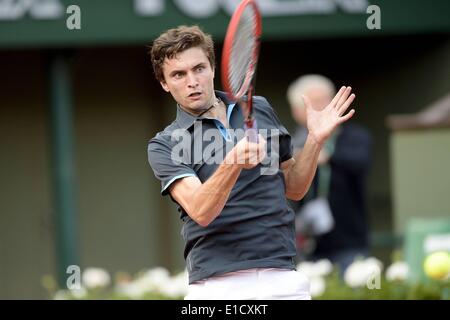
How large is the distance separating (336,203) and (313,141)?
12.2ft

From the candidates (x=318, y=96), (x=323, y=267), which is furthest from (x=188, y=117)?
(x=318, y=96)

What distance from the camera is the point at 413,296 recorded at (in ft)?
20.7

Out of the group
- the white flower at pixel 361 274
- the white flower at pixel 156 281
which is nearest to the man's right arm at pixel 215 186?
the white flower at pixel 361 274

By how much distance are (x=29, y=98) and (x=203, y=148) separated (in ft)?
20.4

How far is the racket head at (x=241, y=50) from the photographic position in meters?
3.88

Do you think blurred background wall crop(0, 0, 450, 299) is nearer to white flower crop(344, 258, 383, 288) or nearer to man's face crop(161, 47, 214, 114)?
white flower crop(344, 258, 383, 288)

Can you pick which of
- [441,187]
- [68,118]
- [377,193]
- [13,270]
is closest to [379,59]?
[377,193]

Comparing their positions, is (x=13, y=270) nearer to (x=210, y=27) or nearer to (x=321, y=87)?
(x=210, y=27)

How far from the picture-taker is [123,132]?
34.0ft

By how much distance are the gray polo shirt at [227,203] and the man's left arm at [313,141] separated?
0.63 ft

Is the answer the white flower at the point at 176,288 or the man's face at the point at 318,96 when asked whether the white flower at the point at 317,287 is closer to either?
the white flower at the point at 176,288

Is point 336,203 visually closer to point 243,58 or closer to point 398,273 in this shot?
point 398,273
